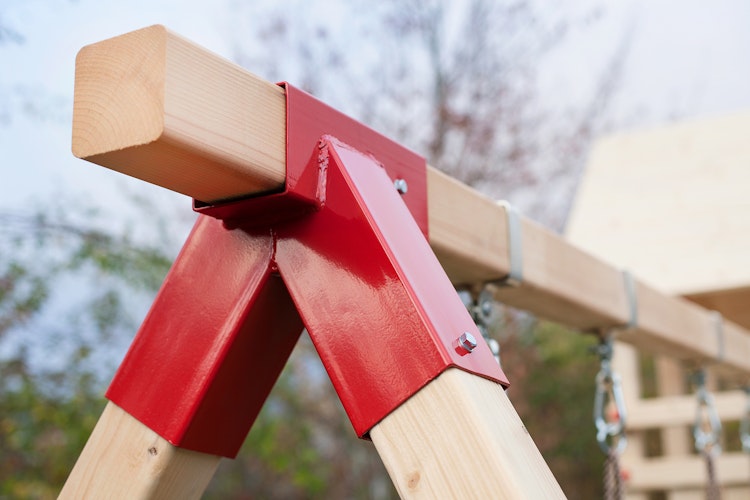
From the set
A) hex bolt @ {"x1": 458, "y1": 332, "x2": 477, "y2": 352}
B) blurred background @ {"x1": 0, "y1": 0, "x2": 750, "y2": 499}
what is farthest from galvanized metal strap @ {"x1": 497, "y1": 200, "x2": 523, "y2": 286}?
blurred background @ {"x1": 0, "y1": 0, "x2": 750, "y2": 499}

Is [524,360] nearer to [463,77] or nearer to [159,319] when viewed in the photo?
[463,77]

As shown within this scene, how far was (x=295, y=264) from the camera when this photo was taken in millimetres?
650

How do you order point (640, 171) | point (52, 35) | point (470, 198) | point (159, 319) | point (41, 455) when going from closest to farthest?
1. point (159, 319)
2. point (470, 198)
3. point (52, 35)
4. point (640, 171)
5. point (41, 455)

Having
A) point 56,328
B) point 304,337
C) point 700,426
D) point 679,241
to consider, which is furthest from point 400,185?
point 304,337

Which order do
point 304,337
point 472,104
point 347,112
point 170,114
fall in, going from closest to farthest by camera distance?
point 170,114, point 304,337, point 347,112, point 472,104

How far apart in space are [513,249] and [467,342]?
0.45 metres

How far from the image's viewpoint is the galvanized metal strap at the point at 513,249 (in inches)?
39.6

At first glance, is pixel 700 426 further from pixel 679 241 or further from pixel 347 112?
pixel 347 112

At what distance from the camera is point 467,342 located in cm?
58

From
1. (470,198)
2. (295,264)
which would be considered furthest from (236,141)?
(470,198)

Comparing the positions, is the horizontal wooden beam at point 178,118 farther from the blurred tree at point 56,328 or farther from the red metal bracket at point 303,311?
the blurred tree at point 56,328

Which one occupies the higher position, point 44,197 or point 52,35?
point 52,35

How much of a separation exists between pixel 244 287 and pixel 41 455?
289 cm

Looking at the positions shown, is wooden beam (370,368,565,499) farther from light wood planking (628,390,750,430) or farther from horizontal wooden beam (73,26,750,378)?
light wood planking (628,390,750,430)
